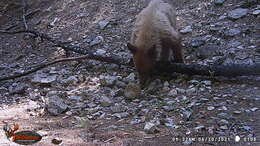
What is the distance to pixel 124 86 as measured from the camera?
6.86m

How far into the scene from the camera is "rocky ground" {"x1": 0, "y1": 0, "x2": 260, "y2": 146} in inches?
194

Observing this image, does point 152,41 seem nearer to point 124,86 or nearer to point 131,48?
point 131,48

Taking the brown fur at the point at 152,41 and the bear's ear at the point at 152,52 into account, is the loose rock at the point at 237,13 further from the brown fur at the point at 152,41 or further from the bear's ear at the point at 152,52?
the bear's ear at the point at 152,52

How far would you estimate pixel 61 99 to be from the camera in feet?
21.2

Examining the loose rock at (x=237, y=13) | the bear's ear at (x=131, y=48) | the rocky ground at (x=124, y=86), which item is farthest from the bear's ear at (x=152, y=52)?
the loose rock at (x=237, y=13)

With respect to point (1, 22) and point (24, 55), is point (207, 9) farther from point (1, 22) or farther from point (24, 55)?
point (1, 22)

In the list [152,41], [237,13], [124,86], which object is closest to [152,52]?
[152,41]

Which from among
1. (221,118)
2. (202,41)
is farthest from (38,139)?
(202,41)

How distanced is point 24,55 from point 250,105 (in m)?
6.21

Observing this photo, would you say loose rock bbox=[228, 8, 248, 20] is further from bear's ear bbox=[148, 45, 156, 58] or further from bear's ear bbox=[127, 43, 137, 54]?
bear's ear bbox=[127, 43, 137, 54]

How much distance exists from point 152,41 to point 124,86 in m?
0.95

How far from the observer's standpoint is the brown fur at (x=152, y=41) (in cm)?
674

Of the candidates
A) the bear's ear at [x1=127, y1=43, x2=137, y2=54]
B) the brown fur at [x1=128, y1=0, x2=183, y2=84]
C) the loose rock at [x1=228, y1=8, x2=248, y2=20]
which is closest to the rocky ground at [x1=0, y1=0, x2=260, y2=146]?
the loose rock at [x1=228, y1=8, x2=248, y2=20]

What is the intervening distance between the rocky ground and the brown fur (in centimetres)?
37
